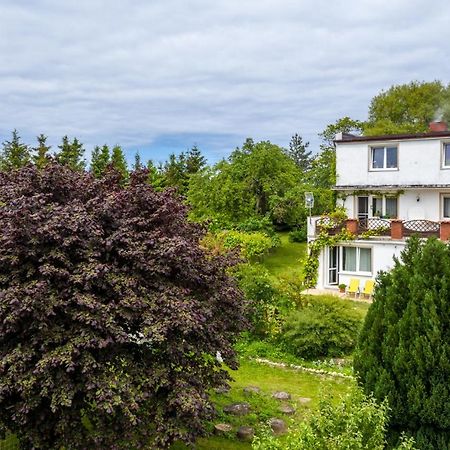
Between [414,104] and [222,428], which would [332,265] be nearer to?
[222,428]

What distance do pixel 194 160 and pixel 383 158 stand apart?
31.0 m

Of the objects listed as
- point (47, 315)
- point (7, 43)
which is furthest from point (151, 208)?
point (7, 43)

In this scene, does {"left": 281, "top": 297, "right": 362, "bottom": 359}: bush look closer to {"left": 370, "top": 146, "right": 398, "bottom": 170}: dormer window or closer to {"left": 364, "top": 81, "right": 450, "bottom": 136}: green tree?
{"left": 370, "top": 146, "right": 398, "bottom": 170}: dormer window

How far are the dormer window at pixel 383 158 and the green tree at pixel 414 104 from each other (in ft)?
78.9

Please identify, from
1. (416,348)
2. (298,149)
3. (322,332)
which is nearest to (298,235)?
(322,332)

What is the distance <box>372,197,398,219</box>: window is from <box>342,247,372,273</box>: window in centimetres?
257

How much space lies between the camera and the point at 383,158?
1088 inches

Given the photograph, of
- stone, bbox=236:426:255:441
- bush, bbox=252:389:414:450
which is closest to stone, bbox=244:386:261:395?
stone, bbox=236:426:255:441

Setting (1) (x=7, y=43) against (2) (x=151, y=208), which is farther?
(1) (x=7, y=43)

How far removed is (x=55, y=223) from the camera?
26.0ft

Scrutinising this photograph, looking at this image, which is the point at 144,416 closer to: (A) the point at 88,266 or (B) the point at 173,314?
(B) the point at 173,314

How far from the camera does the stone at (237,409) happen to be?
40.1 ft

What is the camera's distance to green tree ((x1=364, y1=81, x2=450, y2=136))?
52062mm

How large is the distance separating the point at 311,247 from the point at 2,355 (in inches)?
822
